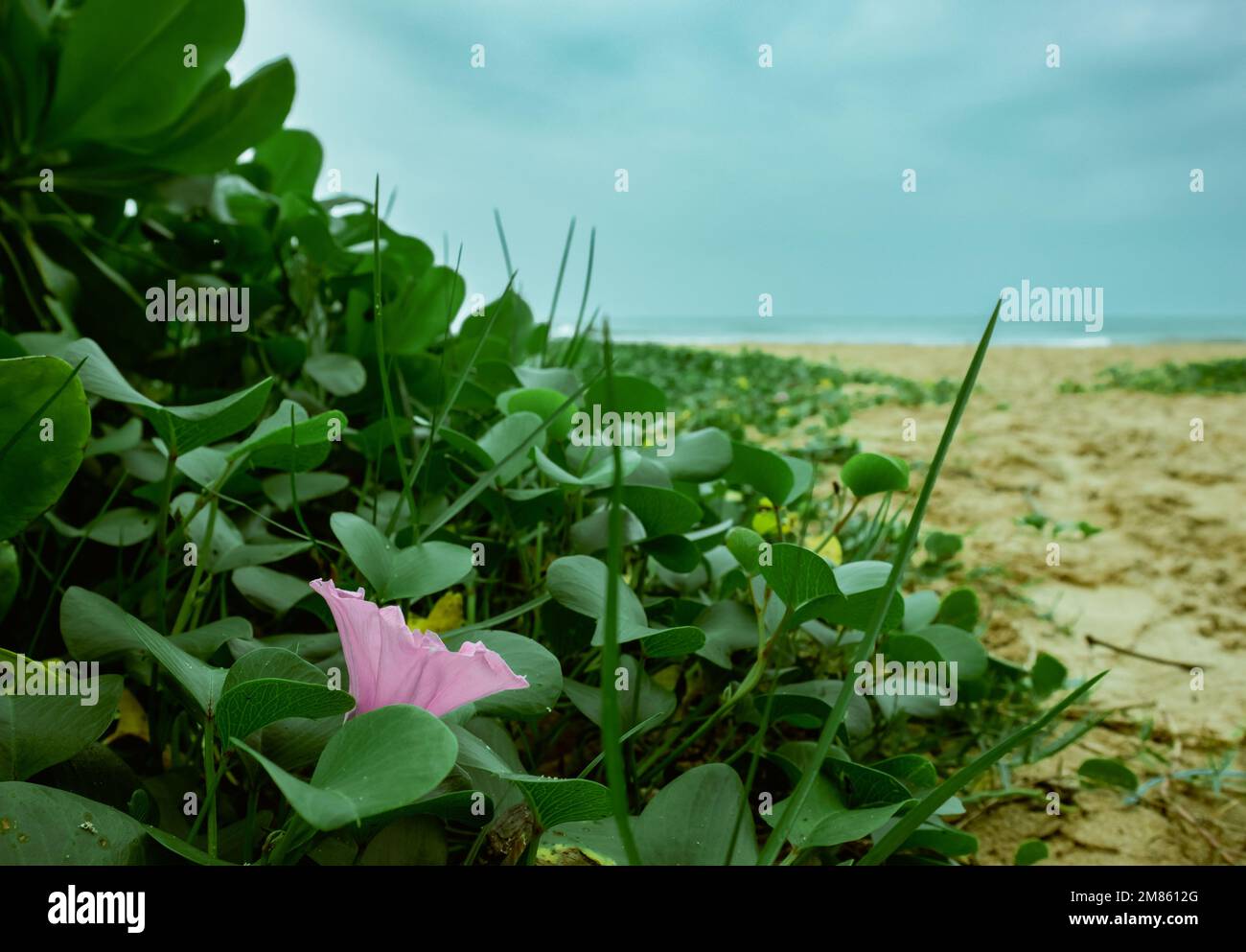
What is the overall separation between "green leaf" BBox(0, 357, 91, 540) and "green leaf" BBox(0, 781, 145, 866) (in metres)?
0.14

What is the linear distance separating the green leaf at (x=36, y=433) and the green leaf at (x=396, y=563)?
0.40ft

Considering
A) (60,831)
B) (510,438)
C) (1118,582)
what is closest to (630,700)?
(510,438)

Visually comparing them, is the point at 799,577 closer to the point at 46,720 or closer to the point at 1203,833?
the point at 46,720

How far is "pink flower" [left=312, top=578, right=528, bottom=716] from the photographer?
1.09 ft

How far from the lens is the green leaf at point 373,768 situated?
25cm

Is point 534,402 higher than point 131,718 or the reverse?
higher

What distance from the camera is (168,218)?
987 millimetres

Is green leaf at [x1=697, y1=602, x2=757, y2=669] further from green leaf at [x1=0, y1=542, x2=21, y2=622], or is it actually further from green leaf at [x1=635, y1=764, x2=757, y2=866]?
green leaf at [x1=0, y1=542, x2=21, y2=622]

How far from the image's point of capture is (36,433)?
0.40 metres

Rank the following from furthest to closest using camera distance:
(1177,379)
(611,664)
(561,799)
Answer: (1177,379), (561,799), (611,664)

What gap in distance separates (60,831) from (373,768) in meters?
0.14

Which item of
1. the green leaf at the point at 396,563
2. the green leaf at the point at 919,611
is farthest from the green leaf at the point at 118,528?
the green leaf at the point at 919,611

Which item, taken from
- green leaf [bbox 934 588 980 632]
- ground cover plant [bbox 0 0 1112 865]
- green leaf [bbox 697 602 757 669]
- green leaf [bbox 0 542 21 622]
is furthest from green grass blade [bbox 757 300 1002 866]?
green leaf [bbox 934 588 980 632]
